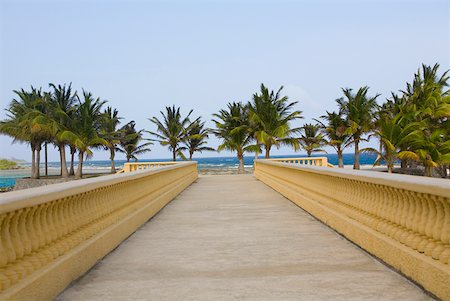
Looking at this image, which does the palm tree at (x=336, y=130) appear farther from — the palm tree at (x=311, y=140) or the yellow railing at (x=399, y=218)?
the yellow railing at (x=399, y=218)

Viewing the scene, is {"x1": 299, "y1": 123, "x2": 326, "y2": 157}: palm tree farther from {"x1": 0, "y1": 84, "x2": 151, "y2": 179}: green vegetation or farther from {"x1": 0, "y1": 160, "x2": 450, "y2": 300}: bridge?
{"x1": 0, "y1": 160, "x2": 450, "y2": 300}: bridge

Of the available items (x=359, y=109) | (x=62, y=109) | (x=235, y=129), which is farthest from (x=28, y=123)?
(x=359, y=109)

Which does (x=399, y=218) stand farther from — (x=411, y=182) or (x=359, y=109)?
(x=359, y=109)

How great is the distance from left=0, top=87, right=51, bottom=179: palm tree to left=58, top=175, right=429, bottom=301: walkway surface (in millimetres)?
41671

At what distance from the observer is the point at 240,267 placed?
5164mm

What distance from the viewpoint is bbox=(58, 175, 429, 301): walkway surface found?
423cm

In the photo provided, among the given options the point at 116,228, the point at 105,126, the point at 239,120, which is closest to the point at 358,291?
the point at 116,228

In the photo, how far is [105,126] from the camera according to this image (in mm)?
52031

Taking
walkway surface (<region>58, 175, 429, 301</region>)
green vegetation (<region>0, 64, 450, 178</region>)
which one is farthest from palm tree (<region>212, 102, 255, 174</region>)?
walkway surface (<region>58, 175, 429, 301</region>)

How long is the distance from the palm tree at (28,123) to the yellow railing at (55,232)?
41725 millimetres

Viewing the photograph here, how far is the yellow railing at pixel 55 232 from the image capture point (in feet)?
11.7

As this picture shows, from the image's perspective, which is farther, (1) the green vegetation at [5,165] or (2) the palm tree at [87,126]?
(1) the green vegetation at [5,165]

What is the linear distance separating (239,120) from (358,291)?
37930 millimetres

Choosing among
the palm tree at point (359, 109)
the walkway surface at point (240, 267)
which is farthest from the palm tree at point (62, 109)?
the walkway surface at point (240, 267)
